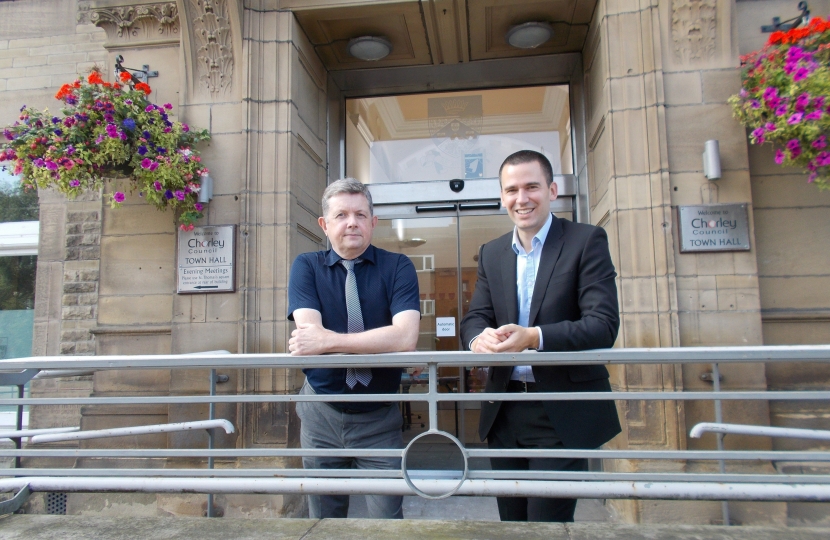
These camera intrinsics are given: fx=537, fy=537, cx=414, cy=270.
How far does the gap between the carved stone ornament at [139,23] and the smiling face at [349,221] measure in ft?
12.6

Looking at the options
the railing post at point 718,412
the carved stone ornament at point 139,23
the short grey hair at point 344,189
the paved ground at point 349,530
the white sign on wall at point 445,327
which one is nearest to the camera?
the paved ground at point 349,530

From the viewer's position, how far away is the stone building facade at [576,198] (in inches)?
165

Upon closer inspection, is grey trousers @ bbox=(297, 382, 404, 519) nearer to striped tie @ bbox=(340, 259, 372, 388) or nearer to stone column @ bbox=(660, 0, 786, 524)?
striped tie @ bbox=(340, 259, 372, 388)

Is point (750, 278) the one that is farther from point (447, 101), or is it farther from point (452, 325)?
point (447, 101)

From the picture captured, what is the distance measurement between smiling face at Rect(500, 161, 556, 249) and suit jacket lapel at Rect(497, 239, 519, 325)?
0.48ft

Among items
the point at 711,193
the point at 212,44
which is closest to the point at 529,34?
the point at 711,193

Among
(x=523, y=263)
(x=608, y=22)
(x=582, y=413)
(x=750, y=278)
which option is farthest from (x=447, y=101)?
(x=582, y=413)

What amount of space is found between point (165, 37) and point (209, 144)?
1228mm

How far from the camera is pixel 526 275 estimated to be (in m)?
2.23

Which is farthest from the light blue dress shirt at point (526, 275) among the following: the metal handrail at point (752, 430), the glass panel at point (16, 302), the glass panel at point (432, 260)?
the glass panel at point (16, 302)

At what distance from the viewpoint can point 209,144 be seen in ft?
16.0

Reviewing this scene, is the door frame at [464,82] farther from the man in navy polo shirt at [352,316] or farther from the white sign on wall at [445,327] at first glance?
the man in navy polo shirt at [352,316]

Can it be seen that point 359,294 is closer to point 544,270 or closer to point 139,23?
point 544,270

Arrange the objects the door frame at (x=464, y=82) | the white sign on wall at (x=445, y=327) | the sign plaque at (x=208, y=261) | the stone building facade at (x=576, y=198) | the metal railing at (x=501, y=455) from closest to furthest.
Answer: the metal railing at (x=501, y=455) < the stone building facade at (x=576, y=198) < the sign plaque at (x=208, y=261) < the door frame at (x=464, y=82) < the white sign on wall at (x=445, y=327)
